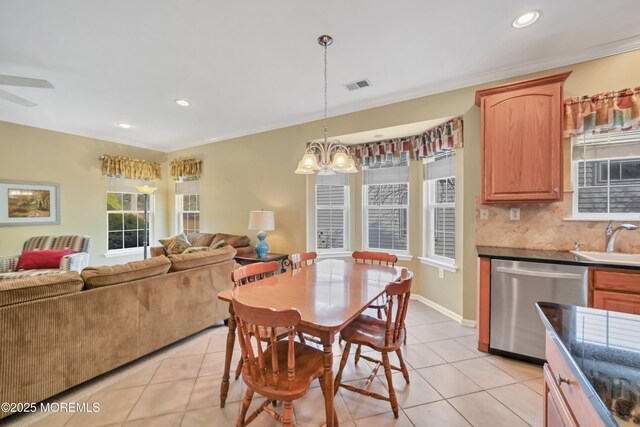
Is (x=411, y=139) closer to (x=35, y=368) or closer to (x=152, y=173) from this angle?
(x=35, y=368)

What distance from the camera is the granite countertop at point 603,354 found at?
0.57m

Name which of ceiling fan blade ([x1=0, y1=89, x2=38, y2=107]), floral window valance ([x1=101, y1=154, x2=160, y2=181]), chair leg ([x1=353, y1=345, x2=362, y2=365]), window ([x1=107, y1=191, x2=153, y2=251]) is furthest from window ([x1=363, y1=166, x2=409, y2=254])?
window ([x1=107, y1=191, x2=153, y2=251])

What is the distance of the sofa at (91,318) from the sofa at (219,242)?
1.55 metres

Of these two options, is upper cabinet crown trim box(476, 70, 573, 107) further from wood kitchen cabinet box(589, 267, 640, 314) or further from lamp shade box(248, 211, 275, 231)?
lamp shade box(248, 211, 275, 231)

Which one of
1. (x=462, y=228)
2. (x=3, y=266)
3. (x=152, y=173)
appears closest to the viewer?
(x=462, y=228)

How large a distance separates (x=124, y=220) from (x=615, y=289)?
698cm

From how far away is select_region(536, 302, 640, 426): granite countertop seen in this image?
0.57 metres

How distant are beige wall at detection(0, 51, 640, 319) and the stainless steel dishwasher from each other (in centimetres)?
60

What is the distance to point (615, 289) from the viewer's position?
6.33ft

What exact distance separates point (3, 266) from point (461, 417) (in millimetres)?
5461

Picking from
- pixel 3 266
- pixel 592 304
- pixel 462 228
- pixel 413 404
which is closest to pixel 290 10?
pixel 462 228

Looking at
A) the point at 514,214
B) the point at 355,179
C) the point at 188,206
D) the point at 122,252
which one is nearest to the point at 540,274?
the point at 514,214

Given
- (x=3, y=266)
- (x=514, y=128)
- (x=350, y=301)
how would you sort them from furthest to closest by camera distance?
(x=3, y=266) < (x=514, y=128) < (x=350, y=301)

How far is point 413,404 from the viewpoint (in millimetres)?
1817
